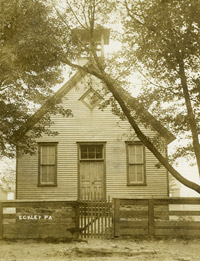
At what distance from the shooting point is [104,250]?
972cm

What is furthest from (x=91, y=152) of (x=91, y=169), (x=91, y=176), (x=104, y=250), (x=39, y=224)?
(x=104, y=250)

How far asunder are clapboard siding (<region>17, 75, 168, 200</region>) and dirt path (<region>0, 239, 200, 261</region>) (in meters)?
7.18

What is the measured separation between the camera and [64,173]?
18391mm

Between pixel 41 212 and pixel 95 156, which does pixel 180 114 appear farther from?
pixel 95 156

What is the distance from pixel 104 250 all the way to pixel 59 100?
865cm

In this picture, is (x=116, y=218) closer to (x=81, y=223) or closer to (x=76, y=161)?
(x=81, y=223)

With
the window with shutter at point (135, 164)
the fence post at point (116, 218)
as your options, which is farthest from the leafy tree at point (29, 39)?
the window with shutter at point (135, 164)

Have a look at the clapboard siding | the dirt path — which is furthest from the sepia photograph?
the clapboard siding

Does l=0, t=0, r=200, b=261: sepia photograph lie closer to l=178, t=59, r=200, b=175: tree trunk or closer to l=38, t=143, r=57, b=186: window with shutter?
l=178, t=59, r=200, b=175: tree trunk

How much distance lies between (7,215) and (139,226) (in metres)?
4.29

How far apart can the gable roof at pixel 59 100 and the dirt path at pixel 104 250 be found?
377cm

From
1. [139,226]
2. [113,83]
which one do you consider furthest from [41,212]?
[113,83]

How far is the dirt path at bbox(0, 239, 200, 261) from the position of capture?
9.09 metres

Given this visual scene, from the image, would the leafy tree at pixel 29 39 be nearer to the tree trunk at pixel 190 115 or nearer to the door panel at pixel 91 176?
the tree trunk at pixel 190 115
